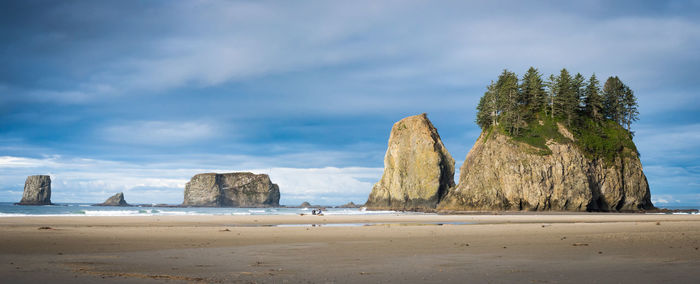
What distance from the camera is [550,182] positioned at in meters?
73.6

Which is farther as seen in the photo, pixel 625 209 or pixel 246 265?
pixel 625 209

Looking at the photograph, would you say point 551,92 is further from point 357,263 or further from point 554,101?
point 357,263

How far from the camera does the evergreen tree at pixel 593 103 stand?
86.2 metres

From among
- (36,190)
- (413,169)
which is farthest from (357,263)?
(36,190)

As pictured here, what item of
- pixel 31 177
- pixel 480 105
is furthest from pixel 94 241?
pixel 31 177

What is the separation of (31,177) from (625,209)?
208 m

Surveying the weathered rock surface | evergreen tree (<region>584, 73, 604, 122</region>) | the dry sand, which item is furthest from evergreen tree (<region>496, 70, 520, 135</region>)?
the weathered rock surface

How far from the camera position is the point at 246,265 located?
980cm

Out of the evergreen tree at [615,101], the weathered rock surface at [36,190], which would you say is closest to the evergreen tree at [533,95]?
the evergreen tree at [615,101]

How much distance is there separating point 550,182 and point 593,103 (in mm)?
24019

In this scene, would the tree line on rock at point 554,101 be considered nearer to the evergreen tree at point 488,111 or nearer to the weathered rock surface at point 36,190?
the evergreen tree at point 488,111

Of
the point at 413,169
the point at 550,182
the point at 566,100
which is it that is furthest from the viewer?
the point at 413,169

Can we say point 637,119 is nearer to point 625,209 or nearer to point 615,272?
point 625,209

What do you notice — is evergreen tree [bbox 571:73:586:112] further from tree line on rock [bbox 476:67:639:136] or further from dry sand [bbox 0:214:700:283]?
dry sand [bbox 0:214:700:283]
